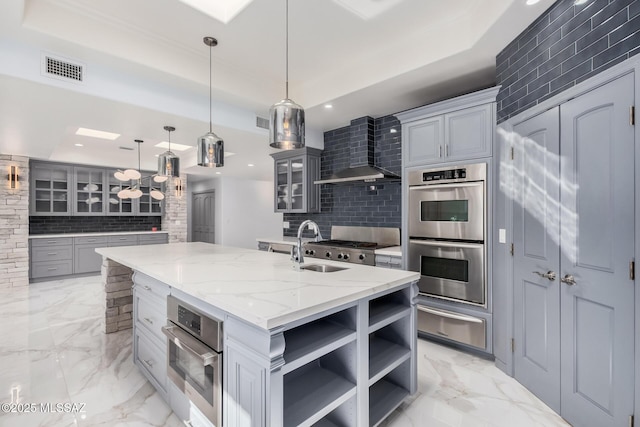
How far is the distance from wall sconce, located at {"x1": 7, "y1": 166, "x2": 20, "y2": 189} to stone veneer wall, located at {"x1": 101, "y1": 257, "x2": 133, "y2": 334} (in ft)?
12.1

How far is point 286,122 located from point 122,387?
221 centimetres

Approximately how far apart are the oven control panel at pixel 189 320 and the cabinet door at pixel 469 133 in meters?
2.44

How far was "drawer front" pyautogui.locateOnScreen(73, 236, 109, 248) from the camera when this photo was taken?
6.27 m

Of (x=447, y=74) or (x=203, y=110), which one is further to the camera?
(x=203, y=110)

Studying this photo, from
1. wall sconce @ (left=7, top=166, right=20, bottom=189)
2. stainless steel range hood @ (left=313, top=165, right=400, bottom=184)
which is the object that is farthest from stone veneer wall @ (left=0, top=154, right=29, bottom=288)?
stainless steel range hood @ (left=313, top=165, right=400, bottom=184)

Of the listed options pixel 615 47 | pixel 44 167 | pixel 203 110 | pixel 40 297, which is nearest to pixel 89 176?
pixel 44 167

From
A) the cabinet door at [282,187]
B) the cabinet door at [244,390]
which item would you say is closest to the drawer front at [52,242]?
the cabinet door at [282,187]

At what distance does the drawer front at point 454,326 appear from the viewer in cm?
265

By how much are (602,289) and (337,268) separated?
145 cm

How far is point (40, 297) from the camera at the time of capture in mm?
4738

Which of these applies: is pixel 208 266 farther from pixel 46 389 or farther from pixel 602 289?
pixel 602 289

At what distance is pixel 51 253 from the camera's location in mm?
5961

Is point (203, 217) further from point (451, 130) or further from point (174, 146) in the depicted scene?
point (451, 130)

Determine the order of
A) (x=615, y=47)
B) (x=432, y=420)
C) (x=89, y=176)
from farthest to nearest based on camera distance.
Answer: (x=89, y=176) < (x=432, y=420) < (x=615, y=47)
